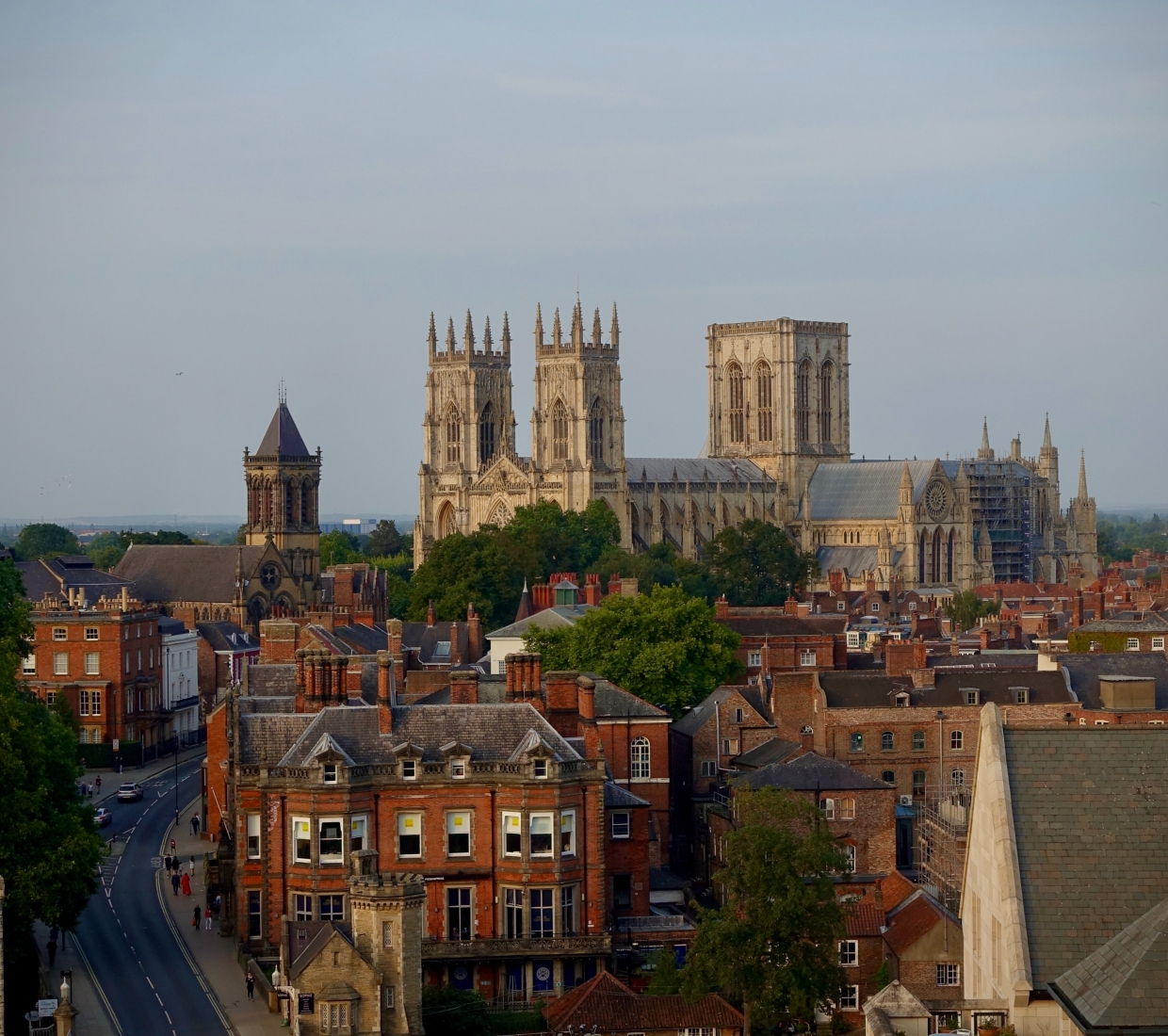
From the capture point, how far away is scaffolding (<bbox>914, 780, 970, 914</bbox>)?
53.7 meters

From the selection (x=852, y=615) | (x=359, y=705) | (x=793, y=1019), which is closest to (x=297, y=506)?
(x=852, y=615)

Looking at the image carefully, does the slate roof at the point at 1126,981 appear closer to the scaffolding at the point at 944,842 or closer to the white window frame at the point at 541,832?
the scaffolding at the point at 944,842

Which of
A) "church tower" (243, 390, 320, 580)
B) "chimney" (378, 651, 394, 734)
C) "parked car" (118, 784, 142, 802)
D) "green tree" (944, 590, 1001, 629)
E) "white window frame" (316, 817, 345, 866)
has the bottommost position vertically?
"parked car" (118, 784, 142, 802)

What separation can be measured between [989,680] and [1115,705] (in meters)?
5.68

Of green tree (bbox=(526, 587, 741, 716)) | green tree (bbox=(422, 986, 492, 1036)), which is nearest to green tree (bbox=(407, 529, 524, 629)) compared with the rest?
green tree (bbox=(526, 587, 741, 716))

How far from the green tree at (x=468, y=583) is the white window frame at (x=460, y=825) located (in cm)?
7145

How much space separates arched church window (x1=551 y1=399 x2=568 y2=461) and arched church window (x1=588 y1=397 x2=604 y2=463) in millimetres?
1967

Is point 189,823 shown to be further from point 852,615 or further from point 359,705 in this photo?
point 852,615

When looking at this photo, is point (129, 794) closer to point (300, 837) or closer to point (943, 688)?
point (943, 688)

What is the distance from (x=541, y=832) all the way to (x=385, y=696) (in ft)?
16.9

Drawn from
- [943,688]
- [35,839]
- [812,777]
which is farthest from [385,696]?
[943,688]

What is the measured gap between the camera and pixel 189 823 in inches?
2980

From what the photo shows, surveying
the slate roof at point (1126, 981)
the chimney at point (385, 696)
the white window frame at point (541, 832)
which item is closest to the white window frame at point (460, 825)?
the white window frame at point (541, 832)

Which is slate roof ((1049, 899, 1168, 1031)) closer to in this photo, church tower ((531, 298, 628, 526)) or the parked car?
the parked car
